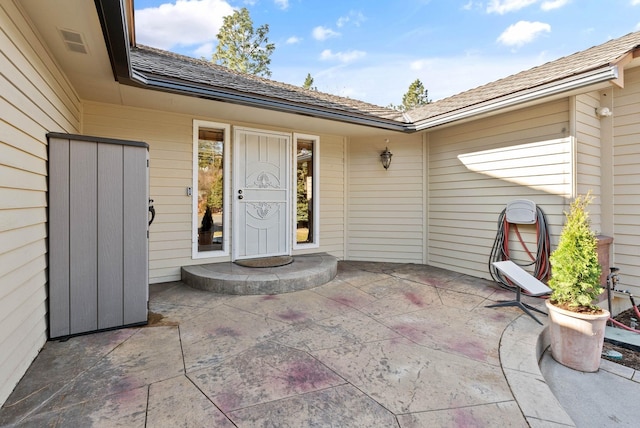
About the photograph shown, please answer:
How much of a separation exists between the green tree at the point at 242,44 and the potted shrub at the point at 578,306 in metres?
18.2

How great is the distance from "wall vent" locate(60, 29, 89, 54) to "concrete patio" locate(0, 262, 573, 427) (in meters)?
2.38

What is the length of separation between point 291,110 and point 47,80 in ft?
8.25

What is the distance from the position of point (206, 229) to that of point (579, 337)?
14.6 feet

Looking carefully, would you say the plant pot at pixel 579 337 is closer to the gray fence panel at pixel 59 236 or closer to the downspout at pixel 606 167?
the downspout at pixel 606 167

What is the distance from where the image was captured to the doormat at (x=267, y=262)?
4.48 m

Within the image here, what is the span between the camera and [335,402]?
1.74 m

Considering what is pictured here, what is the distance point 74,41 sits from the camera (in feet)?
7.83

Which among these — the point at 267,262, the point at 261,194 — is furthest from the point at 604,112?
the point at 267,262

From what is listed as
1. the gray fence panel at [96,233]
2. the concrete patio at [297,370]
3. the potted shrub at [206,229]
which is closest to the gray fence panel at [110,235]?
the gray fence panel at [96,233]

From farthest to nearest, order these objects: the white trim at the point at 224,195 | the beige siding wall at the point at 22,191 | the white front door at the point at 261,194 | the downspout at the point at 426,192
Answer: the downspout at the point at 426,192 < the white front door at the point at 261,194 < the white trim at the point at 224,195 < the beige siding wall at the point at 22,191

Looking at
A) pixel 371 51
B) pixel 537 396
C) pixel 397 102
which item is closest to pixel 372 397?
pixel 537 396

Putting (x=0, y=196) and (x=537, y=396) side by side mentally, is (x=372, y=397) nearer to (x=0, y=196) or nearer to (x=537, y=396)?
(x=537, y=396)

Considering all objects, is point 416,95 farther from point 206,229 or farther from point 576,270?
point 576,270

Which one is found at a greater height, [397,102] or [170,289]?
[397,102]
